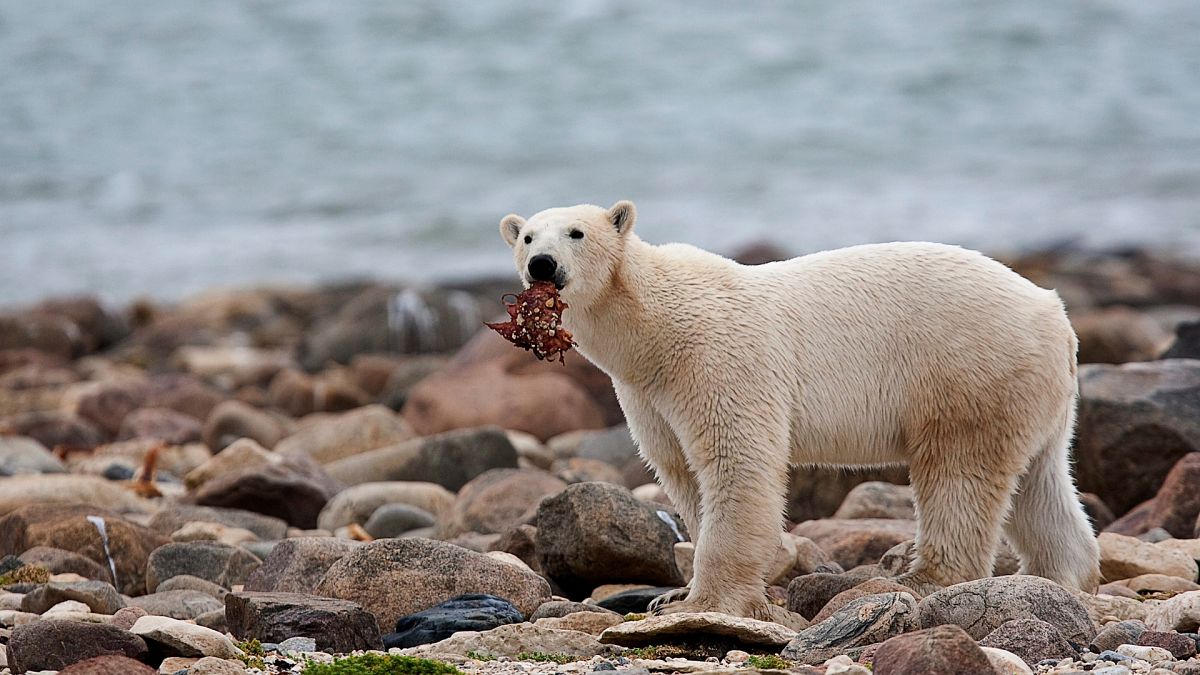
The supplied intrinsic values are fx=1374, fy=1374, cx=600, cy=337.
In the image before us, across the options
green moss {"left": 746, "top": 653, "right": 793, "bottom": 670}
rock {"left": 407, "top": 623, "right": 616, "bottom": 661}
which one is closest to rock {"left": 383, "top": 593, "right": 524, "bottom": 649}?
rock {"left": 407, "top": 623, "right": 616, "bottom": 661}

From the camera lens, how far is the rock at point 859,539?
7984 mm

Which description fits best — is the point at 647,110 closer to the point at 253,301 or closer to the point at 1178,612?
the point at 253,301

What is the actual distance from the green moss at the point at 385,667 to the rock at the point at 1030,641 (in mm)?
2093

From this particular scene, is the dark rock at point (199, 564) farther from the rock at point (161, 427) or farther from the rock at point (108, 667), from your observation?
the rock at point (161, 427)

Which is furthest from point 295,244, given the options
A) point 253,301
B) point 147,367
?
point 147,367

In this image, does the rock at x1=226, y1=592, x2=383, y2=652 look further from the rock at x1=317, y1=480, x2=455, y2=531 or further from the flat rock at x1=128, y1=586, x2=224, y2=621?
the rock at x1=317, y1=480, x2=455, y2=531

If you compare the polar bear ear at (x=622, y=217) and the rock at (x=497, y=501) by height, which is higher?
the polar bear ear at (x=622, y=217)

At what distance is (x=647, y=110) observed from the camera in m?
36.7

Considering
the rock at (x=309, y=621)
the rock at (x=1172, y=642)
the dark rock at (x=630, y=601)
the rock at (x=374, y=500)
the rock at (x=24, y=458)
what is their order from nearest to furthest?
the rock at (x=1172, y=642) → the rock at (x=309, y=621) → the dark rock at (x=630, y=601) → the rock at (x=374, y=500) → the rock at (x=24, y=458)

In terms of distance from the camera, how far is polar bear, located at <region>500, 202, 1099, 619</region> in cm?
656

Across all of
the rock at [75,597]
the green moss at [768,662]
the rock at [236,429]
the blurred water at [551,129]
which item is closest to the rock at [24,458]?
the rock at [236,429]

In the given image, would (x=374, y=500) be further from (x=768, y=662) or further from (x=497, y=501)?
(x=768, y=662)

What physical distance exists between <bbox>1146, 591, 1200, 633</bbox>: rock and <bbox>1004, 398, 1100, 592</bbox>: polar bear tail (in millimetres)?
841

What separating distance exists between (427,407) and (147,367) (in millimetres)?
8698
